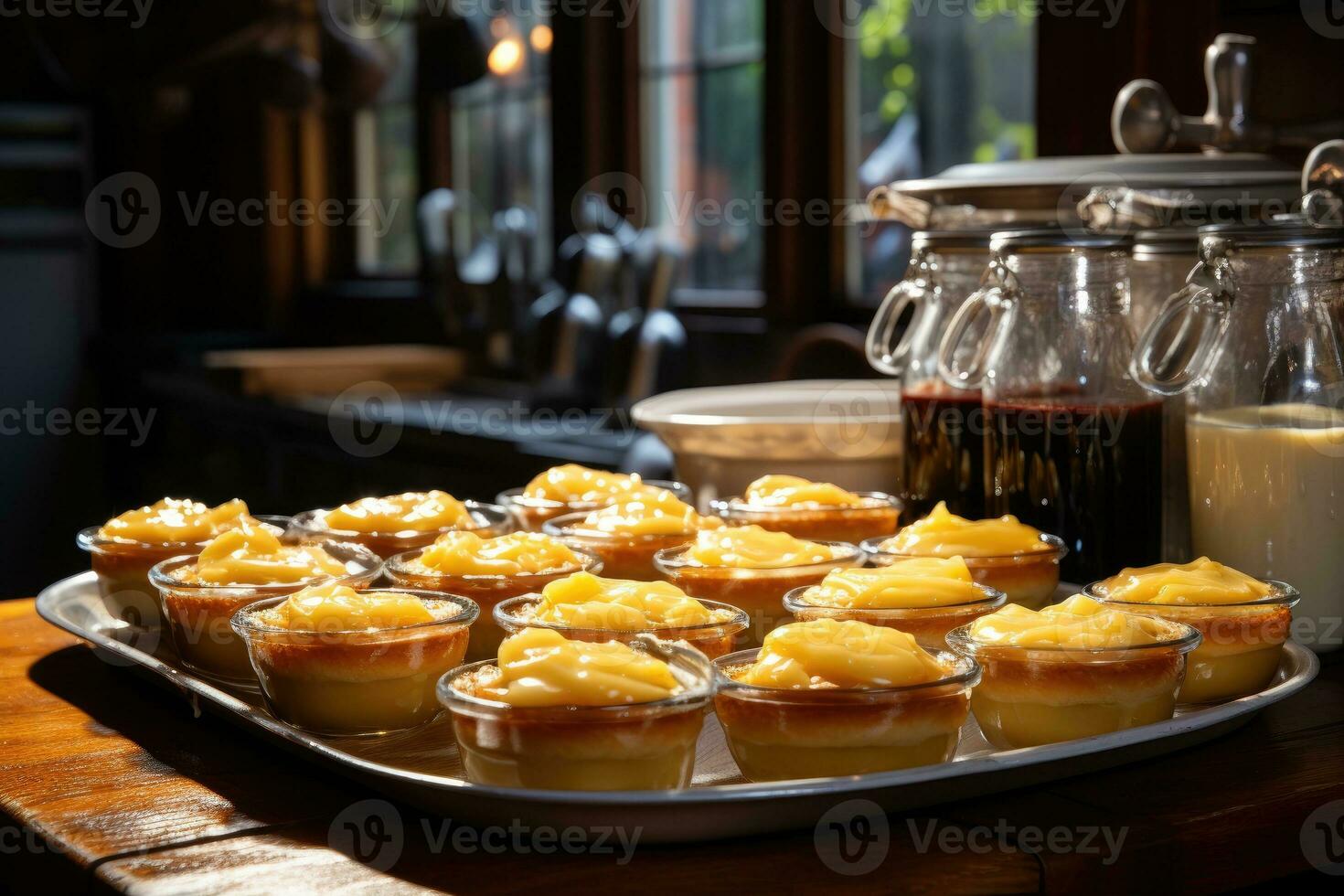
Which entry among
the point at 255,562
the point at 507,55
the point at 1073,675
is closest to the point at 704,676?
the point at 1073,675

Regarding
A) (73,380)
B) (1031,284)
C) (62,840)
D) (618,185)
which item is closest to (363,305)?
(73,380)

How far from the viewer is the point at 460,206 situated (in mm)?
4988

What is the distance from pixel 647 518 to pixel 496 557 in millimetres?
200

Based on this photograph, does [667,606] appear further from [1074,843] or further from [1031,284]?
[1031,284]

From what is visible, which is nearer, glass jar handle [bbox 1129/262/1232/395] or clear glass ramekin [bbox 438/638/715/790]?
clear glass ramekin [bbox 438/638/715/790]

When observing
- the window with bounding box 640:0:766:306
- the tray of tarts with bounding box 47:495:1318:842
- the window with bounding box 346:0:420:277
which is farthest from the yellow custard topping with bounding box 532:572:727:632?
the window with bounding box 346:0:420:277

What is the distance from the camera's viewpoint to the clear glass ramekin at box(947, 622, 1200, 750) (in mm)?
897

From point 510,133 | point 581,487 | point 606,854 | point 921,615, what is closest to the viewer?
point 606,854

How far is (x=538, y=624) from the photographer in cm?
97

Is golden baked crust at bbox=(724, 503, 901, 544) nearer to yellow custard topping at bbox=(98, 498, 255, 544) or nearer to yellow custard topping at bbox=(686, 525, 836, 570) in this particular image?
yellow custard topping at bbox=(686, 525, 836, 570)

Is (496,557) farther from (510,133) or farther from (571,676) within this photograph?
(510,133)

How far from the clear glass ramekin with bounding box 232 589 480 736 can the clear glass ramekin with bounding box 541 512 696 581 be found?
34 centimetres

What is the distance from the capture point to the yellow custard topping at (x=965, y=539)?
1.18m

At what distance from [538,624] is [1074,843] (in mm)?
358
